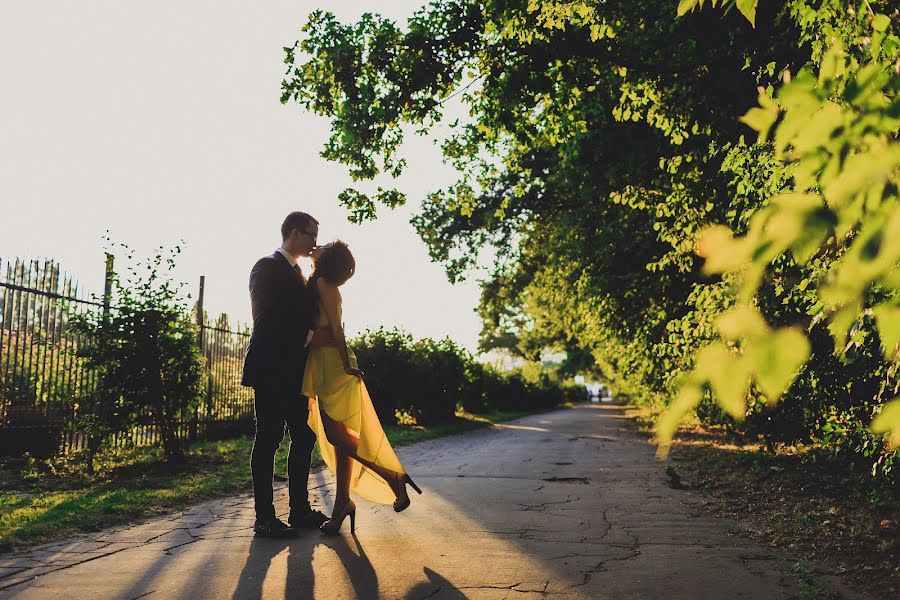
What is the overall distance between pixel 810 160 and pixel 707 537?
12.6 ft

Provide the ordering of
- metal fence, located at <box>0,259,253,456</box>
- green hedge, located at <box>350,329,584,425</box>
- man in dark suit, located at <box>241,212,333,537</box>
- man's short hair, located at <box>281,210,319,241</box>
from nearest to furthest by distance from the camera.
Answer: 1. man in dark suit, located at <box>241,212,333,537</box>
2. man's short hair, located at <box>281,210,319,241</box>
3. metal fence, located at <box>0,259,253,456</box>
4. green hedge, located at <box>350,329,584,425</box>

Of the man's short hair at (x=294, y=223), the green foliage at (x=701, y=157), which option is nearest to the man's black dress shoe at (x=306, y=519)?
the man's short hair at (x=294, y=223)

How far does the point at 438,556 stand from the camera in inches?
146

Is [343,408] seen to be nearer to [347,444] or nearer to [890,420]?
[347,444]

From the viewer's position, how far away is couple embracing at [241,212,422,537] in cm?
442

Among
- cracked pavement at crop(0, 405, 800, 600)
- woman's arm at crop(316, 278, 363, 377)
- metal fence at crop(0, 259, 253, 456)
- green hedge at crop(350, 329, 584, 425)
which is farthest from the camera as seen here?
green hedge at crop(350, 329, 584, 425)

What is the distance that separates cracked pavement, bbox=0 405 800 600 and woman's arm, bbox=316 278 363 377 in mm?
1183

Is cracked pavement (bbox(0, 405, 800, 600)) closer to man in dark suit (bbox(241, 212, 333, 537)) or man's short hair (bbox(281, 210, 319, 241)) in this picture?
man in dark suit (bbox(241, 212, 333, 537))

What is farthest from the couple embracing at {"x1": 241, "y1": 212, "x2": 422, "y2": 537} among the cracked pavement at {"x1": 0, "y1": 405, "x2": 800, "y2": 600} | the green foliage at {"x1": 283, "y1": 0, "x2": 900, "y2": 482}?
the green foliage at {"x1": 283, "y1": 0, "x2": 900, "y2": 482}

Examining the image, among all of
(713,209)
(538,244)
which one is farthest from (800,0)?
(538,244)

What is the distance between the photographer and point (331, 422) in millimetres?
4551

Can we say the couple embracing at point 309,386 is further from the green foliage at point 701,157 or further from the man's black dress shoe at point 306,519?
the green foliage at point 701,157

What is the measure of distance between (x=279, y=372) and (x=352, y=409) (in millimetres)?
565

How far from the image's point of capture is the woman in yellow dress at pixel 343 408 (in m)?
4.48
